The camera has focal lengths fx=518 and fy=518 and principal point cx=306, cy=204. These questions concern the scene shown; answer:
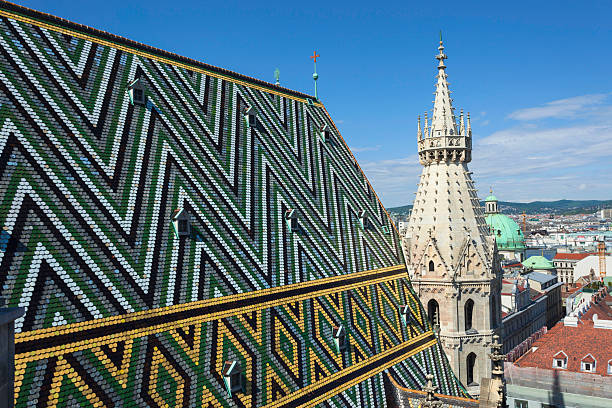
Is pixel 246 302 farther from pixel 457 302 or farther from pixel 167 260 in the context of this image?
pixel 457 302

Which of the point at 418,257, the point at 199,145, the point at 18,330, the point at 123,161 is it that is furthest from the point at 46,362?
the point at 418,257

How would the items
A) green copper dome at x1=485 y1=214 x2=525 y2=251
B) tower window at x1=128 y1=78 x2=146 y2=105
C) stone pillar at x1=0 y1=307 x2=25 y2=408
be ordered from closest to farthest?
stone pillar at x1=0 y1=307 x2=25 y2=408 < tower window at x1=128 y1=78 x2=146 y2=105 < green copper dome at x1=485 y1=214 x2=525 y2=251

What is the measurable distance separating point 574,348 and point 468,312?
11.1 metres

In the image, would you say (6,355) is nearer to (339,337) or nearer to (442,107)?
(339,337)

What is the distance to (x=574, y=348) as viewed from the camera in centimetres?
2769

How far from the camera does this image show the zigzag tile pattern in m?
8.94

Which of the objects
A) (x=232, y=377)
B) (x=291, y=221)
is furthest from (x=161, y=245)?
(x=291, y=221)

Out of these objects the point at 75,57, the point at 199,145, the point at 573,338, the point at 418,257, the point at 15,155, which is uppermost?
the point at 75,57

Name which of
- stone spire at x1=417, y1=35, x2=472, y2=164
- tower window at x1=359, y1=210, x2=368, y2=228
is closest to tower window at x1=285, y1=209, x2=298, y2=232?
tower window at x1=359, y1=210, x2=368, y2=228

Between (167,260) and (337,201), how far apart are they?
850 centimetres

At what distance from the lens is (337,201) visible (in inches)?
731

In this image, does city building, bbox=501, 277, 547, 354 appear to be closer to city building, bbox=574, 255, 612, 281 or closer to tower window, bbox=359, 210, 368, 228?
tower window, bbox=359, 210, 368, 228

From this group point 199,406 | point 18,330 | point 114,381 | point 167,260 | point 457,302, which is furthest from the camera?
point 457,302

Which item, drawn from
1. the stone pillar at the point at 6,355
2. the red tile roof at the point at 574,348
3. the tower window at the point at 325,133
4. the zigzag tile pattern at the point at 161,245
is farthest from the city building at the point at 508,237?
the stone pillar at the point at 6,355
